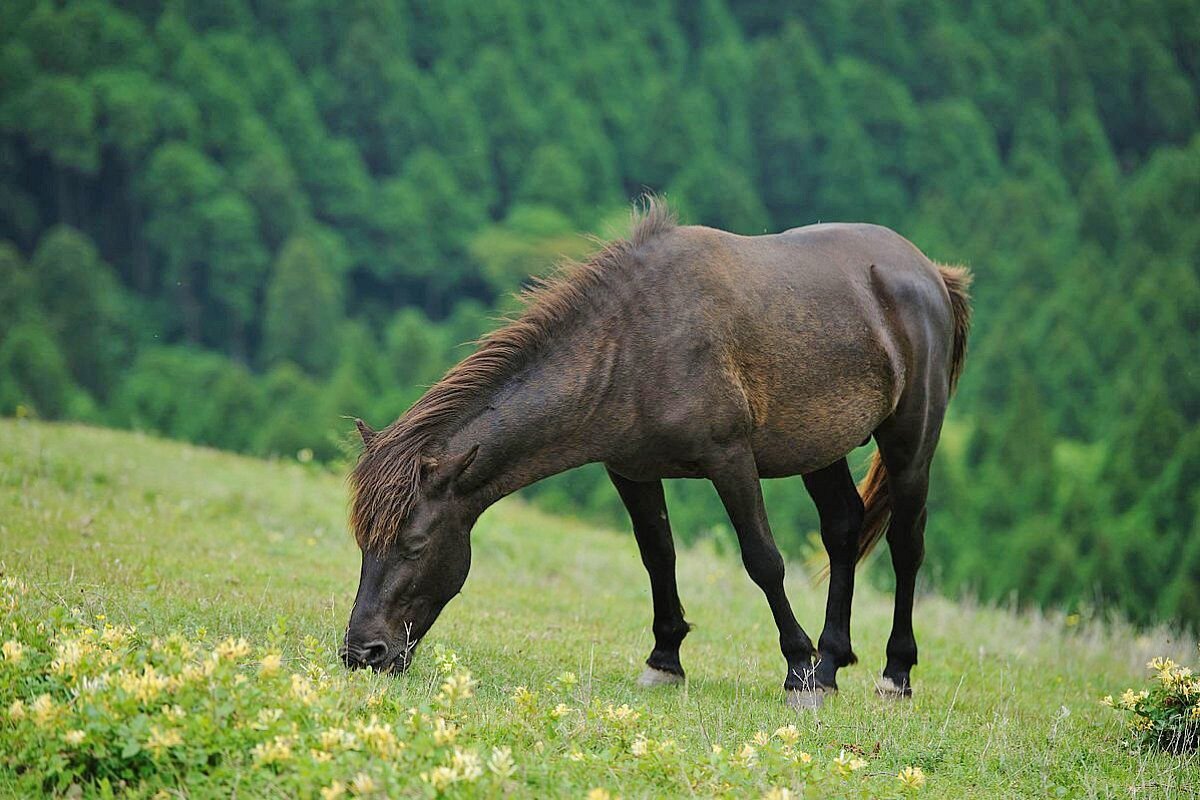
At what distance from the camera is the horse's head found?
6.16 metres

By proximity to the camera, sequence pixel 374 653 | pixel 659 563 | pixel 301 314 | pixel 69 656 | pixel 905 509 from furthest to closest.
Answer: pixel 301 314
pixel 905 509
pixel 659 563
pixel 374 653
pixel 69 656

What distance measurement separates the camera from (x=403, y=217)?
63938mm

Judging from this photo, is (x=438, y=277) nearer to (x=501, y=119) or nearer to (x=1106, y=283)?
(x=501, y=119)

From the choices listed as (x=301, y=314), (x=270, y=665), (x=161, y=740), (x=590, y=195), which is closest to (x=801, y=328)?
(x=270, y=665)

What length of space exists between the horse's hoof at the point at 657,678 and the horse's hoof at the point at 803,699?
0.67 metres

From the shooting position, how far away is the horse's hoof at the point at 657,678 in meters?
7.12

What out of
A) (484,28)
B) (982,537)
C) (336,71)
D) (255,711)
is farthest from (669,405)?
(484,28)

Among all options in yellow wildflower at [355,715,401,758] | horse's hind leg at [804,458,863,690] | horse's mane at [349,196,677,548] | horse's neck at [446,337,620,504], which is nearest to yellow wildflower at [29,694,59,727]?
yellow wildflower at [355,715,401,758]

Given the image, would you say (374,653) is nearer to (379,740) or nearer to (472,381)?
(472,381)

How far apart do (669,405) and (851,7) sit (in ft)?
273

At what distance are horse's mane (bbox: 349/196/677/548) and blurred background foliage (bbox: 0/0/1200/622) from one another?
89.2ft

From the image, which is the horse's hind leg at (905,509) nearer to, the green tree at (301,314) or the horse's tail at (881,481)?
the horse's tail at (881,481)

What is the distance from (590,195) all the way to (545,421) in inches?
2628

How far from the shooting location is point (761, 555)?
6871mm
